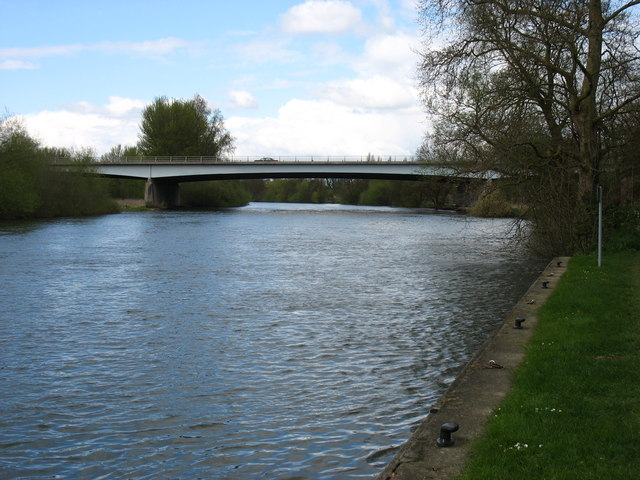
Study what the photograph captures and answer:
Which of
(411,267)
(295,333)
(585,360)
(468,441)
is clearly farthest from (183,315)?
(411,267)

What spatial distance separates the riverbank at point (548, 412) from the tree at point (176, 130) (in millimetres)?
90951

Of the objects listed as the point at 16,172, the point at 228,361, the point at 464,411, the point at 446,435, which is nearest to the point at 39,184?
the point at 16,172

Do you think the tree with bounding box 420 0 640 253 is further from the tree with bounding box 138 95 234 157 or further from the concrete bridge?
the tree with bounding box 138 95 234 157

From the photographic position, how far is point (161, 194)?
88875mm

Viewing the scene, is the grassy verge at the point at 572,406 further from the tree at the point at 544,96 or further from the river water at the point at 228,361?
the tree at the point at 544,96

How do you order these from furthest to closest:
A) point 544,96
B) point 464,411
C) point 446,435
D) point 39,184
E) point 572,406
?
point 39,184
point 544,96
point 464,411
point 572,406
point 446,435

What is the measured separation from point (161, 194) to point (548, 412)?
85455mm

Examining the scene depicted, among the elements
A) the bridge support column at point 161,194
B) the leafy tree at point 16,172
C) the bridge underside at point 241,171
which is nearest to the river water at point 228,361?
the leafy tree at point 16,172

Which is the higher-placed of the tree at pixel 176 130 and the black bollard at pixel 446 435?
the tree at pixel 176 130

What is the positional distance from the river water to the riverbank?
0.92 m

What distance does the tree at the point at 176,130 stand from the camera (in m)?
97.9

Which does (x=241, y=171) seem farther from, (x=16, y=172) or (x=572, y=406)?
(x=572, y=406)

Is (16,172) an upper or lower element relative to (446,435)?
upper

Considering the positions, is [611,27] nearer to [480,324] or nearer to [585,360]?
[480,324]
